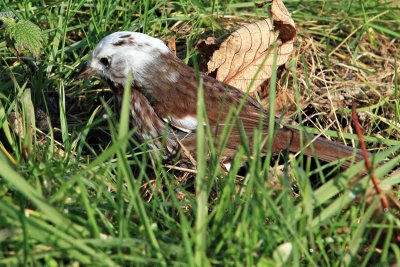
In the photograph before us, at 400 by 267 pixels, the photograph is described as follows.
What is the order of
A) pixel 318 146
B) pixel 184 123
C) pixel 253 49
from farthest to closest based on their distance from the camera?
pixel 253 49 → pixel 184 123 → pixel 318 146

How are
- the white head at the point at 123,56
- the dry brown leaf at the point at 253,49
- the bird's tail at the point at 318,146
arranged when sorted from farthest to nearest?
the dry brown leaf at the point at 253,49 → the white head at the point at 123,56 → the bird's tail at the point at 318,146

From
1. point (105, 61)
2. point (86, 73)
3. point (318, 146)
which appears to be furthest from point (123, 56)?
point (318, 146)

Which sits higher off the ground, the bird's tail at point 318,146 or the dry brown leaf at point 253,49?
the dry brown leaf at point 253,49

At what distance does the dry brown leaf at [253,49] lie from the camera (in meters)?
5.36

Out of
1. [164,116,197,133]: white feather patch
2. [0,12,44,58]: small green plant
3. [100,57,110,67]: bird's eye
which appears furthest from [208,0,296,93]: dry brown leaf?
[0,12,44,58]: small green plant

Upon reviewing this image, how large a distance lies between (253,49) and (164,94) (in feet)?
2.47

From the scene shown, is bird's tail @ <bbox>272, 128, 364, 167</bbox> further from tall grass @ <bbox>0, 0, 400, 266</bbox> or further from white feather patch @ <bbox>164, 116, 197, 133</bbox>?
tall grass @ <bbox>0, 0, 400, 266</bbox>

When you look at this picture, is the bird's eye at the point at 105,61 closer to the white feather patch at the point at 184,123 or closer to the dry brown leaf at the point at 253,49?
the white feather patch at the point at 184,123

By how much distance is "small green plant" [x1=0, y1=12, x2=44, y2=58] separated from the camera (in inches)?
187

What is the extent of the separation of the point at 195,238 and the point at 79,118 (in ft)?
8.20

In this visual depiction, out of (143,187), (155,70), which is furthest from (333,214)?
(155,70)

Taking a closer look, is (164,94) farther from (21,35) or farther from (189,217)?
(189,217)

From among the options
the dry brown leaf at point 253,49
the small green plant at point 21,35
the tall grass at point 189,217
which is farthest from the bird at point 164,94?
the tall grass at point 189,217

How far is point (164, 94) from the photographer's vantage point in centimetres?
505
